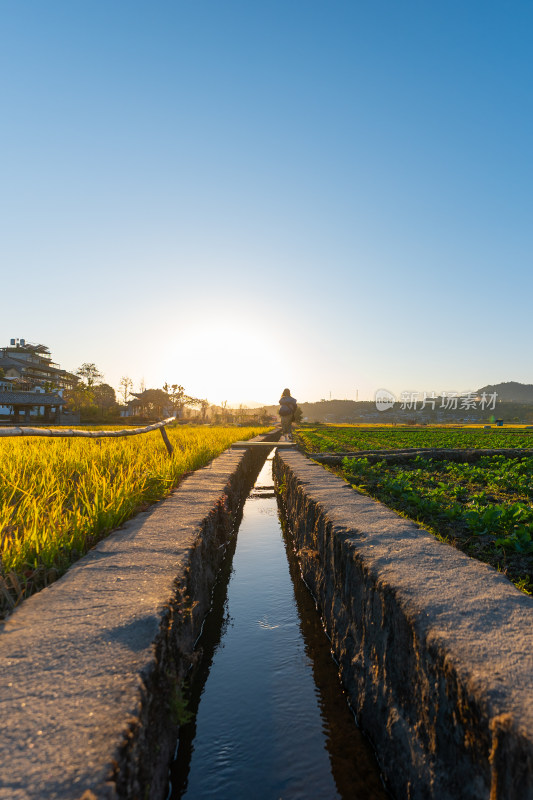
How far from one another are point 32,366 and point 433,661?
82.6m

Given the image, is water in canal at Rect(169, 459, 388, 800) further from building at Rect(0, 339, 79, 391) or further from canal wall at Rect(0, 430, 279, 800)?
building at Rect(0, 339, 79, 391)

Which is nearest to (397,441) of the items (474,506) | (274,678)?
(474,506)

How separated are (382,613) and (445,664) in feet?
2.23

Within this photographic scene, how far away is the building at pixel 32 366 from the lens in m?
66.5

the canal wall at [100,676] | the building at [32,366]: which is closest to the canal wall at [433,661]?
the canal wall at [100,676]

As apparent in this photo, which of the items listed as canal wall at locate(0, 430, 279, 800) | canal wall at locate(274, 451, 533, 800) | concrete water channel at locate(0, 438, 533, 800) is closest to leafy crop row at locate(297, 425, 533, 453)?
concrete water channel at locate(0, 438, 533, 800)

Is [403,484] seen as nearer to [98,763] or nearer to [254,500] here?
[254,500]

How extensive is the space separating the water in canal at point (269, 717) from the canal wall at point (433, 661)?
0.49ft

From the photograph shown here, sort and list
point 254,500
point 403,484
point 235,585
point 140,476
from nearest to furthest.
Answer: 1. point 235,585
2. point 140,476
3. point 403,484
4. point 254,500

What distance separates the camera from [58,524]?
3.36 m

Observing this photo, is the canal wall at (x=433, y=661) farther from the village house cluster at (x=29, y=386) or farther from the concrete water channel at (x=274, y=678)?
the village house cluster at (x=29, y=386)

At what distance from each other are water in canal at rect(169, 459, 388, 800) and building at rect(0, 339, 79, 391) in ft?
213

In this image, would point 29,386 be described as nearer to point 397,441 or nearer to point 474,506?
point 397,441

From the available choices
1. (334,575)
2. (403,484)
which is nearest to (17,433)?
(334,575)
